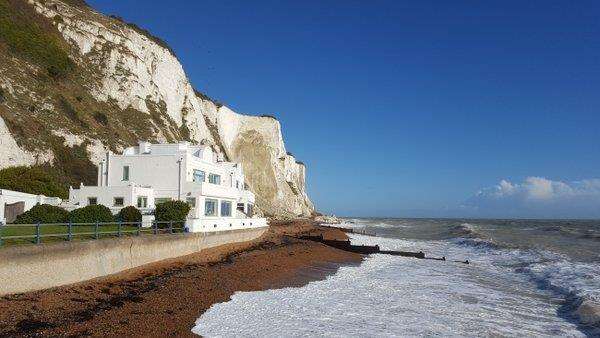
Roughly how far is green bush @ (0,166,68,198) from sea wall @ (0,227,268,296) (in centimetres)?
1378

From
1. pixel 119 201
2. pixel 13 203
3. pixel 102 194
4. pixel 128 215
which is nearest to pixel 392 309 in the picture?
pixel 128 215

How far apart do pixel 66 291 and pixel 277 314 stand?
597 cm

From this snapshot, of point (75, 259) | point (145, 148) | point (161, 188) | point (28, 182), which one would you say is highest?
point (145, 148)

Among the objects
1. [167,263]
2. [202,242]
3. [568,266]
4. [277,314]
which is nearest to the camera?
[277,314]

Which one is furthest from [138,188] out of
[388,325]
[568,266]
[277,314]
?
[568,266]

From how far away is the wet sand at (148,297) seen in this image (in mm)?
10289

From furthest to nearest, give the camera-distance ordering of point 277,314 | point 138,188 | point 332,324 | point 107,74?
point 107,74 → point 138,188 → point 277,314 → point 332,324

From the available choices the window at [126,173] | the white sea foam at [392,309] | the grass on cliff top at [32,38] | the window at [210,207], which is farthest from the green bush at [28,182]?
the grass on cliff top at [32,38]

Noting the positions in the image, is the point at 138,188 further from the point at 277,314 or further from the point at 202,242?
the point at 277,314

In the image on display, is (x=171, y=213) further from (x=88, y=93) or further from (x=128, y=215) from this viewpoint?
(x=88, y=93)

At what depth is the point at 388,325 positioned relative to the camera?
12070 mm

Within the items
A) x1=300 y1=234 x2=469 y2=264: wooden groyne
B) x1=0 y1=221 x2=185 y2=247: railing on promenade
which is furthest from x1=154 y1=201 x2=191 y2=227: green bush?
x1=300 y1=234 x2=469 y2=264: wooden groyne

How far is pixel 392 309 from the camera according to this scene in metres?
14.0

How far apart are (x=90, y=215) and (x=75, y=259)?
8.40 m
